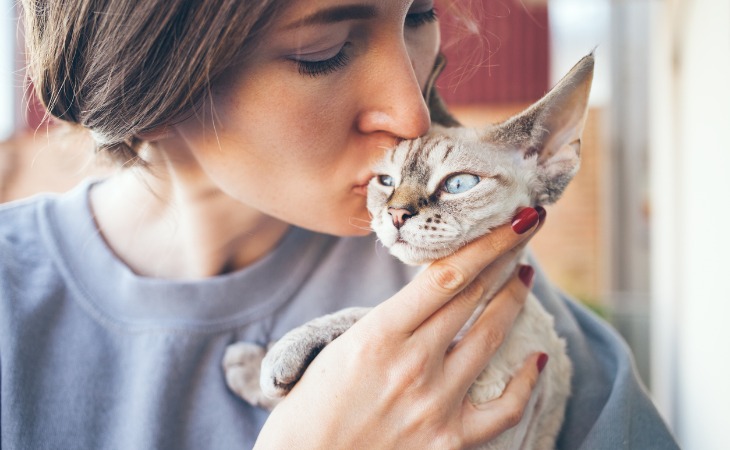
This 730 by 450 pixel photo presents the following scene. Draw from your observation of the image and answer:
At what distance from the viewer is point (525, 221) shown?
1.03 metres

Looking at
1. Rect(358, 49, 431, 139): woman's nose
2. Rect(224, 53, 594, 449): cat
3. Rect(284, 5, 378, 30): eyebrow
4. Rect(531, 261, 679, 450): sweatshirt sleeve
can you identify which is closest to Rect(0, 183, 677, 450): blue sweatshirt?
Rect(531, 261, 679, 450): sweatshirt sleeve

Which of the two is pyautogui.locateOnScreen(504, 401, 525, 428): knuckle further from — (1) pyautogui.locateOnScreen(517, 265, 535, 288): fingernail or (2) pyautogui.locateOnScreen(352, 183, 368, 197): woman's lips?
(2) pyautogui.locateOnScreen(352, 183, 368, 197): woman's lips

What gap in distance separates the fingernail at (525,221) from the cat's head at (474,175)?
31mm

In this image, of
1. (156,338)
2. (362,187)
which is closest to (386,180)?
(362,187)

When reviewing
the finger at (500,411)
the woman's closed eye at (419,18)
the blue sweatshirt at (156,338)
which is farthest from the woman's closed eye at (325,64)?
the finger at (500,411)

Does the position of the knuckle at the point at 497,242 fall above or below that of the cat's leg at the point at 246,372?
above

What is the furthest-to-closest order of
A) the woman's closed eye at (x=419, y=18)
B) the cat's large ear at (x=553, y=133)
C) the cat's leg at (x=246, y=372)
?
the cat's leg at (x=246, y=372) → the woman's closed eye at (x=419, y=18) → the cat's large ear at (x=553, y=133)

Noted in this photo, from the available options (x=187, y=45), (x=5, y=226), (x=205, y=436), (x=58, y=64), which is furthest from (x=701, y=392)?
(x=5, y=226)

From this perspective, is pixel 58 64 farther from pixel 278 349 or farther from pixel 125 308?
pixel 278 349

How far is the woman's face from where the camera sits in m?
0.98

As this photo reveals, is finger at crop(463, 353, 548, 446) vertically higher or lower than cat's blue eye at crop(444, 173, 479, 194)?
lower

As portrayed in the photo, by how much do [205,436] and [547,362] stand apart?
71 cm

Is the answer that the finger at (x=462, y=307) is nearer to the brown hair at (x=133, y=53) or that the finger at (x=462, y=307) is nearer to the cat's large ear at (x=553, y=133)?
the cat's large ear at (x=553, y=133)

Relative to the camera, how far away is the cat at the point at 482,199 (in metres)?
1.05
